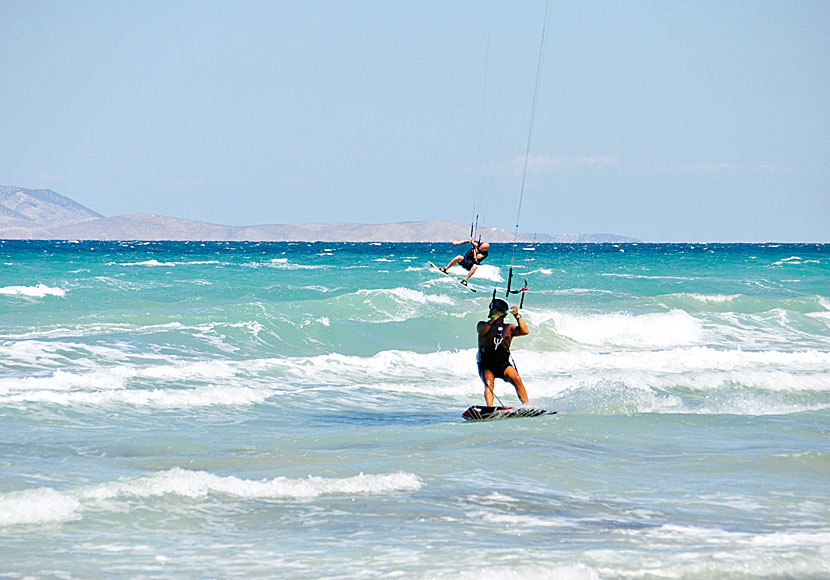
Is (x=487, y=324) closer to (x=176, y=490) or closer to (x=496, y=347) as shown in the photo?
(x=496, y=347)

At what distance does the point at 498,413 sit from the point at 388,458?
265cm

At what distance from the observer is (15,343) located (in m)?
18.1

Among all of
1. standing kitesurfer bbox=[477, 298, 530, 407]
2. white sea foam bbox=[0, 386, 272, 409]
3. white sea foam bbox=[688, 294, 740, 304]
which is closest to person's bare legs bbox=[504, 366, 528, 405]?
standing kitesurfer bbox=[477, 298, 530, 407]

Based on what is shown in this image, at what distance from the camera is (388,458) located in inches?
353

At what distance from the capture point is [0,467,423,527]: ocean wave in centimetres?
696

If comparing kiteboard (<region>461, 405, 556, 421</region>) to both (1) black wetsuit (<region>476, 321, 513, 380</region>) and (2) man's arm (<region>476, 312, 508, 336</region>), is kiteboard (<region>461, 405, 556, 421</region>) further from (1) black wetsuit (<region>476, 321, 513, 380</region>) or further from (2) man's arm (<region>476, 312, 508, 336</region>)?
(2) man's arm (<region>476, 312, 508, 336</region>)

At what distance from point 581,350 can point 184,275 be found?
2789cm

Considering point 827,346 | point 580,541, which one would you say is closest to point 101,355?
point 580,541

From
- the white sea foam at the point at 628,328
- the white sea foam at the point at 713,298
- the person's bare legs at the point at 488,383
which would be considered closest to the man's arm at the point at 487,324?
the person's bare legs at the point at 488,383

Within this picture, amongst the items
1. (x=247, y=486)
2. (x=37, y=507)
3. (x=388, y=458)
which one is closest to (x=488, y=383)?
(x=388, y=458)

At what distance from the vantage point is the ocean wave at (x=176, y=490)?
6.96 meters

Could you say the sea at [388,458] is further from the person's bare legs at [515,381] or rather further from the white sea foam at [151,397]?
the person's bare legs at [515,381]

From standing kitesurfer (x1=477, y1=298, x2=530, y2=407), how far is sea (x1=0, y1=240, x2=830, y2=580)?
755 mm

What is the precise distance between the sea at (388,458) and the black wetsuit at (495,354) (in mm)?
866
